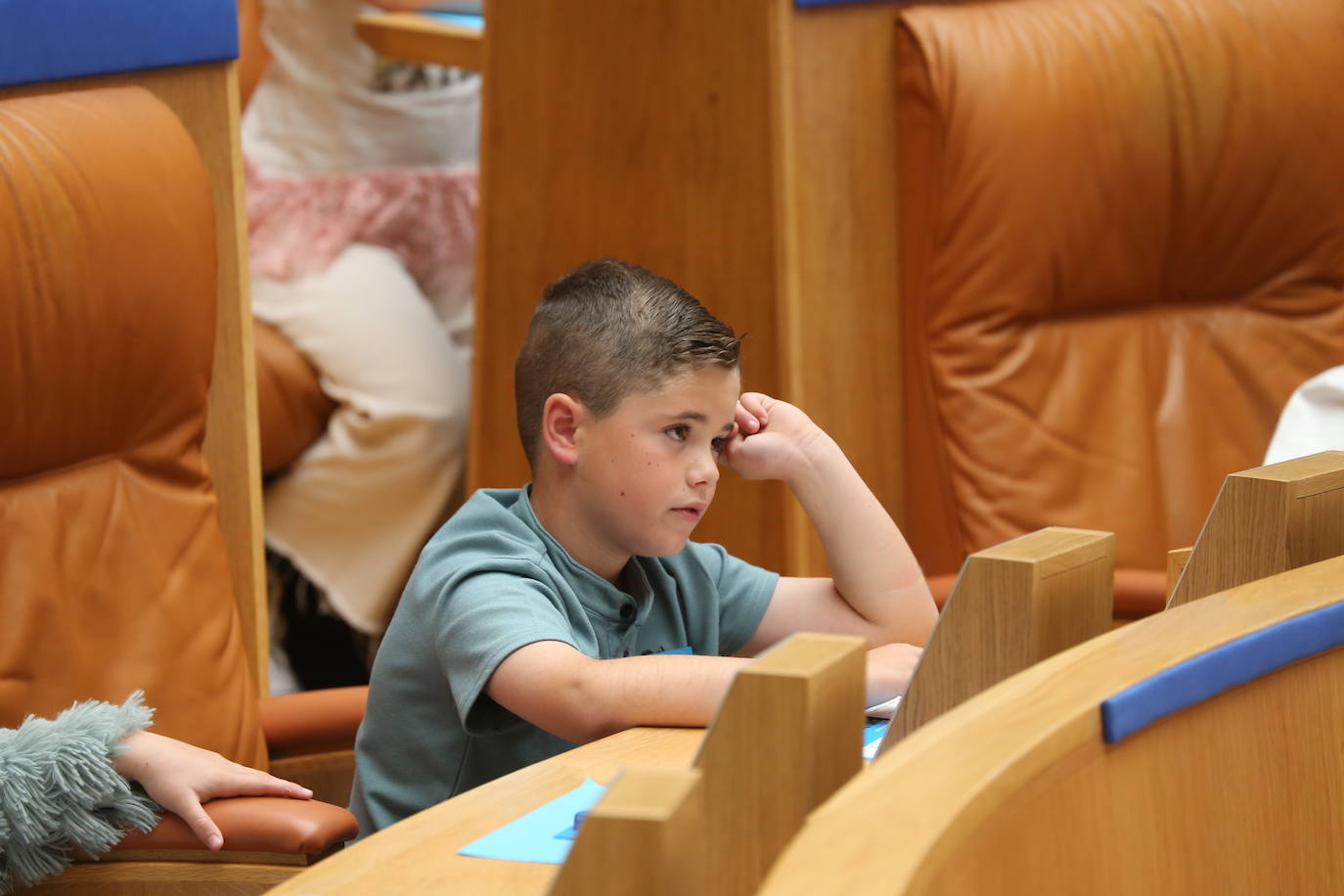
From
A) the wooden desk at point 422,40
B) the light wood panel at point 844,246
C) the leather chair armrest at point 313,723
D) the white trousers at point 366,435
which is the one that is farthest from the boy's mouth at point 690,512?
the wooden desk at point 422,40

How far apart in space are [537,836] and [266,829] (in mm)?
Result: 297

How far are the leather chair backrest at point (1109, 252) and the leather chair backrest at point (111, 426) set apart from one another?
94cm

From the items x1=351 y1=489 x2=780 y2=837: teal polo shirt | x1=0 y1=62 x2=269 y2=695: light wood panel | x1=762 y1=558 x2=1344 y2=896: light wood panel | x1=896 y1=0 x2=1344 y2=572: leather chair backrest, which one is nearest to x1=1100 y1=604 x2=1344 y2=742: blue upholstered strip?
x1=762 y1=558 x2=1344 y2=896: light wood panel

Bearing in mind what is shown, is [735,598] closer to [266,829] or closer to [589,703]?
[589,703]

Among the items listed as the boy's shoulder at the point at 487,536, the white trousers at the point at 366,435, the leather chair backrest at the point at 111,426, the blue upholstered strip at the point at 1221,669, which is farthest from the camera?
the white trousers at the point at 366,435

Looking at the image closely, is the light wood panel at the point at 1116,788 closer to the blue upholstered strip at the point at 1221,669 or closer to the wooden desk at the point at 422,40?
the blue upholstered strip at the point at 1221,669

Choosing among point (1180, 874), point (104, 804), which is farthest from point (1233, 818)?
point (104, 804)

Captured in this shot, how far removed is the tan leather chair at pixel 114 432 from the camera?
1198 millimetres

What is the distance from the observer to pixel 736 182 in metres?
1.98

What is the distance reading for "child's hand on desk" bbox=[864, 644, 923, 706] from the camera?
3.22 feet

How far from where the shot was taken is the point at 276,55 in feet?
7.54

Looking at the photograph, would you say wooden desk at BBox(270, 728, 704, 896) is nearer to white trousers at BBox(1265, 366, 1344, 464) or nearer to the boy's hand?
the boy's hand

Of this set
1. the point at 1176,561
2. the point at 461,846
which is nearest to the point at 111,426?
the point at 461,846

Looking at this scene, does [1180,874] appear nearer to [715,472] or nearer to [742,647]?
[715,472]
